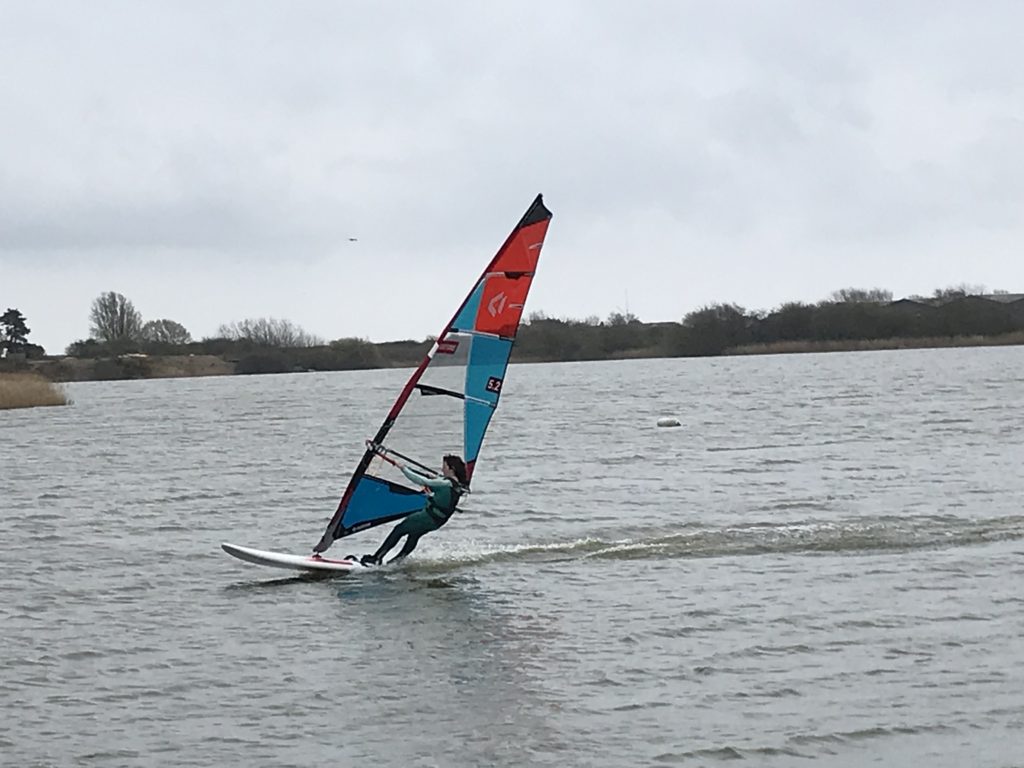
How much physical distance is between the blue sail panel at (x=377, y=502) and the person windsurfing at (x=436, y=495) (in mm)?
232

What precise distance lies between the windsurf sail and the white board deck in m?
0.26

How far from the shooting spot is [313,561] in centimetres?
1347

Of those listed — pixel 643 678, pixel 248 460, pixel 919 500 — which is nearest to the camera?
pixel 643 678

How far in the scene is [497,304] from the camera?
13281 millimetres

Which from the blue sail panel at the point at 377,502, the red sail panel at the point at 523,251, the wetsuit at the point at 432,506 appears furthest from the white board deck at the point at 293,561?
the red sail panel at the point at 523,251

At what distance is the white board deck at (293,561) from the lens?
1344 cm

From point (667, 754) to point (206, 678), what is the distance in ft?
10.8

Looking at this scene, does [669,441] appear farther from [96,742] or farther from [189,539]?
[96,742]

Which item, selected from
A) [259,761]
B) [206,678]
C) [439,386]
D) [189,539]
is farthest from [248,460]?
[259,761]

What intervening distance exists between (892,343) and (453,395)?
8365cm

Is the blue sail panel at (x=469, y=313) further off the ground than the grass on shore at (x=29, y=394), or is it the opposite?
the blue sail panel at (x=469, y=313)

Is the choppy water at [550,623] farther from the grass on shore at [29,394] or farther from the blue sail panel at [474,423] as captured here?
the grass on shore at [29,394]

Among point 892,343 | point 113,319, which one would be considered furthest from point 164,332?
point 892,343

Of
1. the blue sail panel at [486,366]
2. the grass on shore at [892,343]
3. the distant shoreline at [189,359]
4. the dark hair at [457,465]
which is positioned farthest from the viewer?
the distant shoreline at [189,359]
